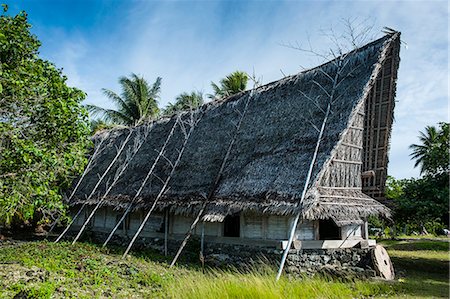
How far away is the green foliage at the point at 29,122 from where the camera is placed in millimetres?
6969

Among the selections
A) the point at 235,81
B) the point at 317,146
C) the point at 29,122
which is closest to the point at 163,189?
the point at 29,122

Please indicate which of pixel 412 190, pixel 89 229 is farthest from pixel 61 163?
pixel 412 190

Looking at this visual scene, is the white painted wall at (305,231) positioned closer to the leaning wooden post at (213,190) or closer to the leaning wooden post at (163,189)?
the leaning wooden post at (213,190)

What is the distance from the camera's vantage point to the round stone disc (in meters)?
9.09

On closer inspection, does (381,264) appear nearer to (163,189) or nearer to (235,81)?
(163,189)

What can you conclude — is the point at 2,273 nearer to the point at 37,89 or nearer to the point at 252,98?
the point at 37,89

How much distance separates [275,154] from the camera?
401 inches

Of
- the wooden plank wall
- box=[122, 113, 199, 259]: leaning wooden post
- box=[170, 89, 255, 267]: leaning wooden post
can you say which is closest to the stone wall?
box=[170, 89, 255, 267]: leaning wooden post

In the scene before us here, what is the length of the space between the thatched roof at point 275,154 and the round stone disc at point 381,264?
103cm

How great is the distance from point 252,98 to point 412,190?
649 cm

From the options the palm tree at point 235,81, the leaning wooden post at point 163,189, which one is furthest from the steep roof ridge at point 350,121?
the palm tree at point 235,81

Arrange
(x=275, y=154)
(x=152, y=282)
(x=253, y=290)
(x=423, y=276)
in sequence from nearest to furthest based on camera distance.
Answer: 1. (x=253, y=290)
2. (x=152, y=282)
3. (x=423, y=276)
4. (x=275, y=154)

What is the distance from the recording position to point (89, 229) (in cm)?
1600

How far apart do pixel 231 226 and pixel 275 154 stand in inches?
118
